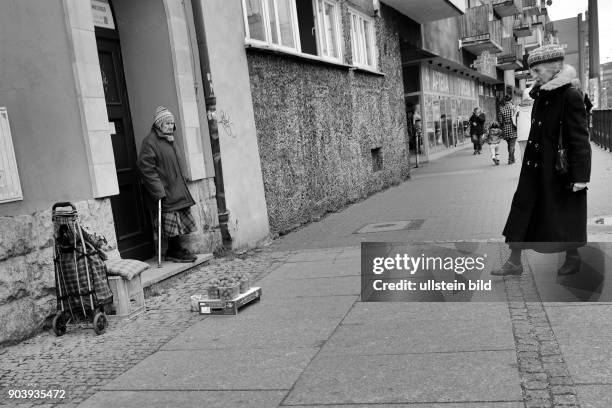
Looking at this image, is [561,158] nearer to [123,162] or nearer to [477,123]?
[123,162]

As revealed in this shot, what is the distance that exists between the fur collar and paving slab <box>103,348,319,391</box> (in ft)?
9.82

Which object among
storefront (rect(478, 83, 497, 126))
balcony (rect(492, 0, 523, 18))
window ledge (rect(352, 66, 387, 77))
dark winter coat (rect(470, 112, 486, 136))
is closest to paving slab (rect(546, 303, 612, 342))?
window ledge (rect(352, 66, 387, 77))

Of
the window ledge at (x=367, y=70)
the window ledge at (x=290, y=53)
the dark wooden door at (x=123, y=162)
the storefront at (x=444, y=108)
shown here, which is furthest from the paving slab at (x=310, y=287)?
the storefront at (x=444, y=108)

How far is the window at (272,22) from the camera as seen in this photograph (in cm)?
938

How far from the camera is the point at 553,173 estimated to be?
5145 millimetres

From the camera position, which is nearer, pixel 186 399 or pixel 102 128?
Result: pixel 186 399

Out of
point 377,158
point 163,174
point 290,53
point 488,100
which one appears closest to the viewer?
point 163,174

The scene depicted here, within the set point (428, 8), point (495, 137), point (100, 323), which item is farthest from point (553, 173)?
point (428, 8)

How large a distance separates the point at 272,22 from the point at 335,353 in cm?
714

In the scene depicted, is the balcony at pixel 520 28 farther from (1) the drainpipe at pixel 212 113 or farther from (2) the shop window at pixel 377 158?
(1) the drainpipe at pixel 212 113

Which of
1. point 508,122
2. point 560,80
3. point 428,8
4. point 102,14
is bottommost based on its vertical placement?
point 508,122

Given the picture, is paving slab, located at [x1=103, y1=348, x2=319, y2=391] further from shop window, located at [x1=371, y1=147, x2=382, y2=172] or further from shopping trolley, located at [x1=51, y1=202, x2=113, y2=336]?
shop window, located at [x1=371, y1=147, x2=382, y2=172]

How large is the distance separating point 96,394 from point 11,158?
232 centimetres

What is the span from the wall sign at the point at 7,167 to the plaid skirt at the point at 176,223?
6.76 feet
